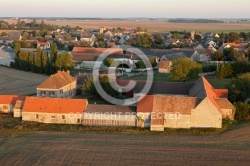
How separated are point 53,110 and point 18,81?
1689 centimetres

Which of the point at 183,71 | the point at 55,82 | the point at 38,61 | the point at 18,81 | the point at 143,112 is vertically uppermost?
the point at 183,71

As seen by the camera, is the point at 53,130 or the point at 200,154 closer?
the point at 200,154

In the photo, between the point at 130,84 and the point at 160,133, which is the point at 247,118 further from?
the point at 130,84

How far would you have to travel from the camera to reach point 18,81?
39.0 m

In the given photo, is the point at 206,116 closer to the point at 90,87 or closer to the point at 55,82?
the point at 90,87

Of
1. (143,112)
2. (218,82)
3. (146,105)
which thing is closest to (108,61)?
(218,82)

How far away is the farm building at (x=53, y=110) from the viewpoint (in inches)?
912

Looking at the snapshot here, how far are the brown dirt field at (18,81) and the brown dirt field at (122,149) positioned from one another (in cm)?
1370

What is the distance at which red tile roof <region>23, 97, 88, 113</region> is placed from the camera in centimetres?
2333

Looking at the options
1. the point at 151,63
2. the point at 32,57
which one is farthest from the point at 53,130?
the point at 151,63

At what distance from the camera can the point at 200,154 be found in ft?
56.8

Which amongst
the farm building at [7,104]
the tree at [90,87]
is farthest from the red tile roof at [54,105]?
the tree at [90,87]

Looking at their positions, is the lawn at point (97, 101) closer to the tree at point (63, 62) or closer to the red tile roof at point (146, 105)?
the red tile roof at point (146, 105)

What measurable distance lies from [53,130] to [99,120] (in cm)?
274
